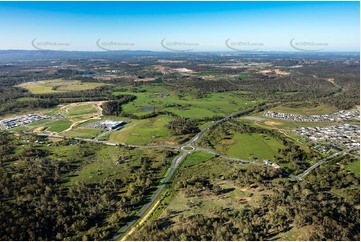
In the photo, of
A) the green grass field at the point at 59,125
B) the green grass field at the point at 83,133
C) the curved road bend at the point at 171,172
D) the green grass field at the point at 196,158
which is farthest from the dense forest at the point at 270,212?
the green grass field at the point at 59,125

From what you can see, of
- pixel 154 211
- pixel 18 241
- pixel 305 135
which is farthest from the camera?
pixel 305 135

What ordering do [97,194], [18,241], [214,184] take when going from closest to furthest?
[18,241] → [97,194] → [214,184]

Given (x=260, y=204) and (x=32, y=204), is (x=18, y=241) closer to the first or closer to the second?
(x=32, y=204)

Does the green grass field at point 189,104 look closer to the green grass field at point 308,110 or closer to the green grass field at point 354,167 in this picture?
the green grass field at point 308,110

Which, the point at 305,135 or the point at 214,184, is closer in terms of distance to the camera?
the point at 214,184

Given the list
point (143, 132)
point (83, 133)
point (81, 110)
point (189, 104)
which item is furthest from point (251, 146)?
point (81, 110)

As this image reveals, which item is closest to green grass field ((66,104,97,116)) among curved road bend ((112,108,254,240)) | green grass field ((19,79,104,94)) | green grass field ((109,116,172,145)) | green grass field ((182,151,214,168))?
green grass field ((109,116,172,145))

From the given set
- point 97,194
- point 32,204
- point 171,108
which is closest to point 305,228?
point 97,194
